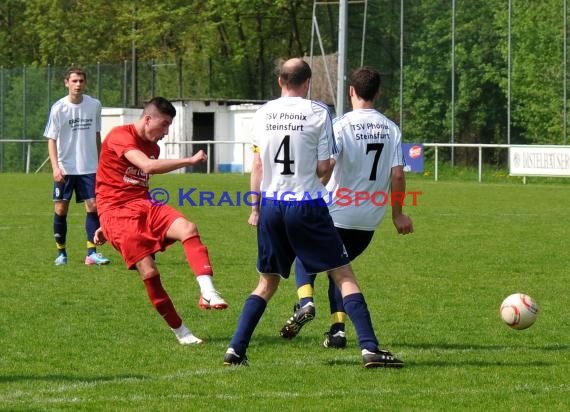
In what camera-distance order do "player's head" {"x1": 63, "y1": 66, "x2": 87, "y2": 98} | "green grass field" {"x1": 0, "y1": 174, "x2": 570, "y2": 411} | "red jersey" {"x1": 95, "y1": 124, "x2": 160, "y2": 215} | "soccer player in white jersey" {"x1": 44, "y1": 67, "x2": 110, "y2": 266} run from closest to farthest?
"green grass field" {"x1": 0, "y1": 174, "x2": 570, "y2": 411} < "red jersey" {"x1": 95, "y1": 124, "x2": 160, "y2": 215} < "player's head" {"x1": 63, "y1": 66, "x2": 87, "y2": 98} < "soccer player in white jersey" {"x1": 44, "y1": 67, "x2": 110, "y2": 266}

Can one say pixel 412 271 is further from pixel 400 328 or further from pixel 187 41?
pixel 187 41

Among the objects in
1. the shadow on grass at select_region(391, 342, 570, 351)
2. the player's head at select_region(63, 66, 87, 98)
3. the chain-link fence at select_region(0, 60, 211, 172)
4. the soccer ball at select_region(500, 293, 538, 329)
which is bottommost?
the shadow on grass at select_region(391, 342, 570, 351)

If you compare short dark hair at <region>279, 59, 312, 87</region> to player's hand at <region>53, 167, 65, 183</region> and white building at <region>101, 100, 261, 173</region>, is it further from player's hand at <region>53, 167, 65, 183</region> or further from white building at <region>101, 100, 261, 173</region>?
white building at <region>101, 100, 261, 173</region>

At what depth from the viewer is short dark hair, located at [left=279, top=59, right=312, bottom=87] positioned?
23.9 ft

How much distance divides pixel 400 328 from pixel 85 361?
2578 mm

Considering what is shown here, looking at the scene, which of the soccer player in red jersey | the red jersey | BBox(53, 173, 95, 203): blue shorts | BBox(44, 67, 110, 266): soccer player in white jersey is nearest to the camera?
the soccer player in red jersey

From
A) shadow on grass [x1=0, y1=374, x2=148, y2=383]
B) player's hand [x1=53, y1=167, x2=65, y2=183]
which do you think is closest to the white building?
player's hand [x1=53, y1=167, x2=65, y2=183]

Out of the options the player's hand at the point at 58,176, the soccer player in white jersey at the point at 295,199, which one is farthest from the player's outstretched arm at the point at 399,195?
the player's hand at the point at 58,176

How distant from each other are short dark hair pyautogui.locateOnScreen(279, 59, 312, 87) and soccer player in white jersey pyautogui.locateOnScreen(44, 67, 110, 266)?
635 centimetres

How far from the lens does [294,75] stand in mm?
7293

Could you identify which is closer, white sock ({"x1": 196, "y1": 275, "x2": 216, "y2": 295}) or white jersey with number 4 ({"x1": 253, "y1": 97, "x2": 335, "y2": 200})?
white jersey with number 4 ({"x1": 253, "y1": 97, "x2": 335, "y2": 200})

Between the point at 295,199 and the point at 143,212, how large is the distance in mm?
1431

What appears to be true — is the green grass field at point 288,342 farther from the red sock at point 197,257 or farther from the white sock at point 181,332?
the red sock at point 197,257

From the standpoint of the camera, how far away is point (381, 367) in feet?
24.1
